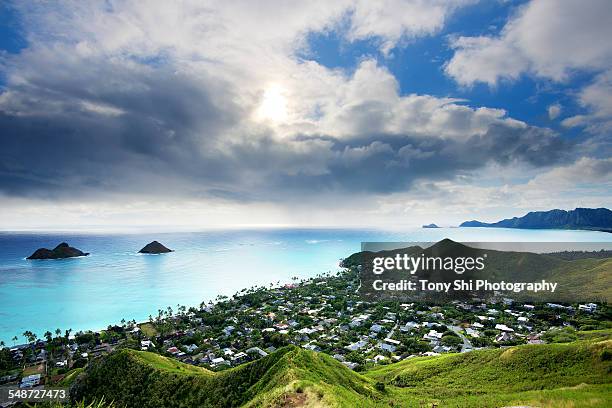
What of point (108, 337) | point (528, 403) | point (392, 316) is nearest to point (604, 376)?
point (528, 403)

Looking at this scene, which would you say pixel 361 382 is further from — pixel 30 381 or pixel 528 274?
pixel 528 274

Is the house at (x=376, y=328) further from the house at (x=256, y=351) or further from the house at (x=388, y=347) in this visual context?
the house at (x=256, y=351)

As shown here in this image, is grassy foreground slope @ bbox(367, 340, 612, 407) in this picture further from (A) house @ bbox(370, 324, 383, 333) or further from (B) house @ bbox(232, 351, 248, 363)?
(A) house @ bbox(370, 324, 383, 333)

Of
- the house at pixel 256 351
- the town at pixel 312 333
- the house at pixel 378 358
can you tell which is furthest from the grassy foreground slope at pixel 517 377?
the house at pixel 256 351

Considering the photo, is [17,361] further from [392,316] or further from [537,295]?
[537,295]

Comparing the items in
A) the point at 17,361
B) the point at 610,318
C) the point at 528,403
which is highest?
the point at 528,403

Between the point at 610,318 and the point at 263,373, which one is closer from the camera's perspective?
the point at 263,373
